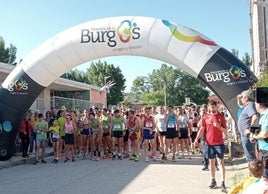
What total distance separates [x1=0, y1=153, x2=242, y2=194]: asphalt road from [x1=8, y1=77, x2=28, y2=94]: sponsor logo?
2.48 meters

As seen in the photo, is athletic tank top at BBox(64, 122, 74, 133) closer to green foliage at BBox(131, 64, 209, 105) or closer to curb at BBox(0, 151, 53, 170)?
curb at BBox(0, 151, 53, 170)

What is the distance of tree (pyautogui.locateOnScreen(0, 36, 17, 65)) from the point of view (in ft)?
182

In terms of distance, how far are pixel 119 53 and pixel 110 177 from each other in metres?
4.14

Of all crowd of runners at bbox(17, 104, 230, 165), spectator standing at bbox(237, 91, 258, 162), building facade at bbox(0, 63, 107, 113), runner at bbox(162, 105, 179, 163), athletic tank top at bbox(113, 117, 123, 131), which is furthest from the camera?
building facade at bbox(0, 63, 107, 113)

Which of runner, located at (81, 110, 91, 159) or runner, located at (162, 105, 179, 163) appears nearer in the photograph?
runner, located at (162, 105, 179, 163)

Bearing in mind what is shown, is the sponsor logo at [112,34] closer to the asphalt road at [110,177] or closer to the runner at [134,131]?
the runner at [134,131]

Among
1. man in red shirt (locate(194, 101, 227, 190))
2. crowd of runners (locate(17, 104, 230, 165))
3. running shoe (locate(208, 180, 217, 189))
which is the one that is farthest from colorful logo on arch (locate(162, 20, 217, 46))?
running shoe (locate(208, 180, 217, 189))

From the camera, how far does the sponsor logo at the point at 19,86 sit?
1269 cm

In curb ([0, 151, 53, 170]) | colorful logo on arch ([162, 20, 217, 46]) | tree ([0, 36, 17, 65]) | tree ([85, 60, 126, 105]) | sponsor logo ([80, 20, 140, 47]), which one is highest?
tree ([0, 36, 17, 65])

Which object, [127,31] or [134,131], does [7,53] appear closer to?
[134,131]

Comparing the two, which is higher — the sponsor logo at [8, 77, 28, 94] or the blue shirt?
the sponsor logo at [8, 77, 28, 94]

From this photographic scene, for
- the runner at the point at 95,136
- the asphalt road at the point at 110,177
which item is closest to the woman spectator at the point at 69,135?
the runner at the point at 95,136

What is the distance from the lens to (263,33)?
23734mm

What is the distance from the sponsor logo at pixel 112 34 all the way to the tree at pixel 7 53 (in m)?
45.7
